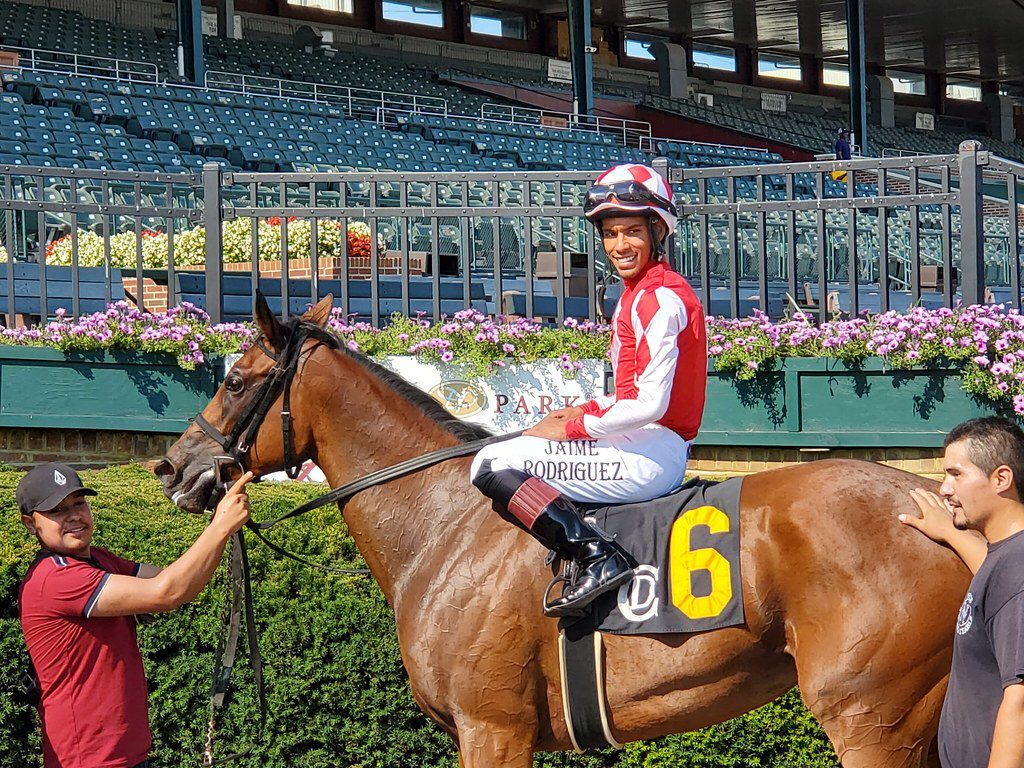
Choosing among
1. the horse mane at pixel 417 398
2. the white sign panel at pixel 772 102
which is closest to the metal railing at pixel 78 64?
the horse mane at pixel 417 398

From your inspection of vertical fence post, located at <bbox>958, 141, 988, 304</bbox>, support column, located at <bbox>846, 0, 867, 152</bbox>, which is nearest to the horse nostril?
vertical fence post, located at <bbox>958, 141, 988, 304</bbox>

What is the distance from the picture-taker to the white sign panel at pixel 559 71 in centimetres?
3638

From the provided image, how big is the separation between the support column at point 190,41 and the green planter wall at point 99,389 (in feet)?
57.0

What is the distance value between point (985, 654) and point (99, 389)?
6.38 m

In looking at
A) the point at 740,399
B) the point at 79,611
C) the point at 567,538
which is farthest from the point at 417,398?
the point at 740,399

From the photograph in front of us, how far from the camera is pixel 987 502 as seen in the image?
273 cm

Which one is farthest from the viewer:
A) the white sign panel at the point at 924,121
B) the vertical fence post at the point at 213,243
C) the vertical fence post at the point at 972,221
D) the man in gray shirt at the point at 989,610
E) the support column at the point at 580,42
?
the white sign panel at the point at 924,121

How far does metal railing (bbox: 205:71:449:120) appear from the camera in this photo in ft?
90.0

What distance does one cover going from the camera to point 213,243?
8.22 m

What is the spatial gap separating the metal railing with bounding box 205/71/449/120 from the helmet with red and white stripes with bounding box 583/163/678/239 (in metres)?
22.9

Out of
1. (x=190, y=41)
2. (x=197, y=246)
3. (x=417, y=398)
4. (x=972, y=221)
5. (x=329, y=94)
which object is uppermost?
(x=190, y=41)

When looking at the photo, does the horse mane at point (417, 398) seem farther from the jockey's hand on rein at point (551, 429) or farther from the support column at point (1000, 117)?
the support column at point (1000, 117)

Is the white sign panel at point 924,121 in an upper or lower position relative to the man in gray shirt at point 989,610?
upper

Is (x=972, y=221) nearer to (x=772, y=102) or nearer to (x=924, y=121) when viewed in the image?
(x=772, y=102)
